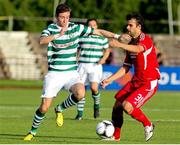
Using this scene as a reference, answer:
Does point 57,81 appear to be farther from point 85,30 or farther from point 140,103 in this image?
point 140,103

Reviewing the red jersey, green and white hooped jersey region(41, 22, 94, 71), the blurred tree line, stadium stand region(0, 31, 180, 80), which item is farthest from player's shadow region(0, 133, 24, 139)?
the blurred tree line

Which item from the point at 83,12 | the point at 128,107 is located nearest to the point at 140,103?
the point at 128,107

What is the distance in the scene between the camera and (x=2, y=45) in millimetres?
57688

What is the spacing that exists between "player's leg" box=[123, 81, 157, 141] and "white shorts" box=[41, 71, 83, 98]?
1.51 m

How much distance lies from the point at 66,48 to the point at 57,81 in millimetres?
679

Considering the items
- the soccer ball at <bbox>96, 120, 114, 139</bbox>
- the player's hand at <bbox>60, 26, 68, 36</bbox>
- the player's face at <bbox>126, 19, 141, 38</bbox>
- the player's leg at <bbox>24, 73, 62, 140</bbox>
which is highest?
the player's face at <bbox>126, 19, 141, 38</bbox>

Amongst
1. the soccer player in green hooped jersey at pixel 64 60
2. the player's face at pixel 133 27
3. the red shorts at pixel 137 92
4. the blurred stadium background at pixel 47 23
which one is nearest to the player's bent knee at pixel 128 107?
the red shorts at pixel 137 92

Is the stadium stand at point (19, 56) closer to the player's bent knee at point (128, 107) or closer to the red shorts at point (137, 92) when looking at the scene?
the red shorts at point (137, 92)

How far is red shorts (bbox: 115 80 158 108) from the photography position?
55.6ft

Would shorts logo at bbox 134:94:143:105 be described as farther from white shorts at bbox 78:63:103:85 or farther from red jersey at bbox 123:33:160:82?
white shorts at bbox 78:63:103:85

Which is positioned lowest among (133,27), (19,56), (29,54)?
(29,54)

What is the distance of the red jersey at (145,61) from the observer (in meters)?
16.9

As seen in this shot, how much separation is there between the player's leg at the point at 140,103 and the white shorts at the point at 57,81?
151cm

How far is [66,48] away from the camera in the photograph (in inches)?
703
